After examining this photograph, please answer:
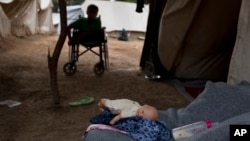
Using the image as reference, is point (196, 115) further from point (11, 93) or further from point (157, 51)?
point (157, 51)

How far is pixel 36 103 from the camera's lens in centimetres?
462

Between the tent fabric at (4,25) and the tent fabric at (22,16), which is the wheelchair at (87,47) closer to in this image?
the tent fabric at (4,25)

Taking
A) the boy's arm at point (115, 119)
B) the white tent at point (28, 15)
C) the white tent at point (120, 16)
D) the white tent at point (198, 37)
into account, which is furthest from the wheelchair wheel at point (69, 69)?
the white tent at point (120, 16)

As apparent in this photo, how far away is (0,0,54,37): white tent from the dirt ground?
10.8 feet

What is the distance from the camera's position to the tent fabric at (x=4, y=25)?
34.1 feet

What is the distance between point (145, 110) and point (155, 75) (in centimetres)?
393

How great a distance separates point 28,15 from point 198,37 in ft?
26.5

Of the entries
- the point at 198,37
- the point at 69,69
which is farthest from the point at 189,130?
the point at 69,69

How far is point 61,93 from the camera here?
16.8 feet

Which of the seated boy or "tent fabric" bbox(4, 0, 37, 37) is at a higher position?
the seated boy

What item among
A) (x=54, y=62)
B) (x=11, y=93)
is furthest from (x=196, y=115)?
(x=11, y=93)

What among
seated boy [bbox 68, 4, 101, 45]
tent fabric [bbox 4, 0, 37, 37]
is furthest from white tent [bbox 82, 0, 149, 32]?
seated boy [bbox 68, 4, 101, 45]

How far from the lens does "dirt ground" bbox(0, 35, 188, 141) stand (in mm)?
3713

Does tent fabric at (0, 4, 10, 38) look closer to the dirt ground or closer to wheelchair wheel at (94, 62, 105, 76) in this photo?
the dirt ground
